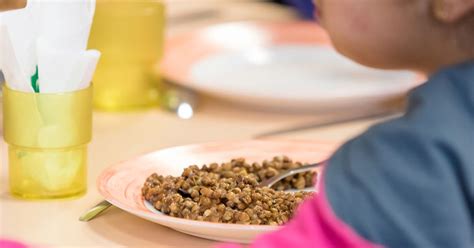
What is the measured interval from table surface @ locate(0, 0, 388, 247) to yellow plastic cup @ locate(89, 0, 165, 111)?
30 mm

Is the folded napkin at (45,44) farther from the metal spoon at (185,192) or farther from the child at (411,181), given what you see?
the child at (411,181)

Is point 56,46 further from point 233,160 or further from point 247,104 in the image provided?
point 247,104

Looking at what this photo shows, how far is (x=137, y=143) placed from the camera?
1319 millimetres

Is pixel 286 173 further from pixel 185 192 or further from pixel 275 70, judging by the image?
pixel 275 70

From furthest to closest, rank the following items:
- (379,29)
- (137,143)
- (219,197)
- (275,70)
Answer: (275,70) → (137,143) → (219,197) → (379,29)

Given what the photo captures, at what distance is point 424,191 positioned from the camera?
0.72m

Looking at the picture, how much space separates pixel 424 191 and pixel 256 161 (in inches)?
18.1

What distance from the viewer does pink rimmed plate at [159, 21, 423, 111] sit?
1451 millimetres

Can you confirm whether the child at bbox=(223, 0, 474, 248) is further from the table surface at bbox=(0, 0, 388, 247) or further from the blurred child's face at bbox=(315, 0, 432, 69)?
the table surface at bbox=(0, 0, 388, 247)

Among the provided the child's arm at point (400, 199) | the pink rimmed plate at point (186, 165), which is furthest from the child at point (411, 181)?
the pink rimmed plate at point (186, 165)

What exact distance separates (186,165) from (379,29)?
0.38 m

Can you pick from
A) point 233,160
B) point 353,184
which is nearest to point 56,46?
point 233,160

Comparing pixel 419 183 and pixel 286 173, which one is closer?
pixel 419 183

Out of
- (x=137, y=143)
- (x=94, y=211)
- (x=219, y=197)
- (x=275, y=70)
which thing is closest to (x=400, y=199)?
(x=219, y=197)
